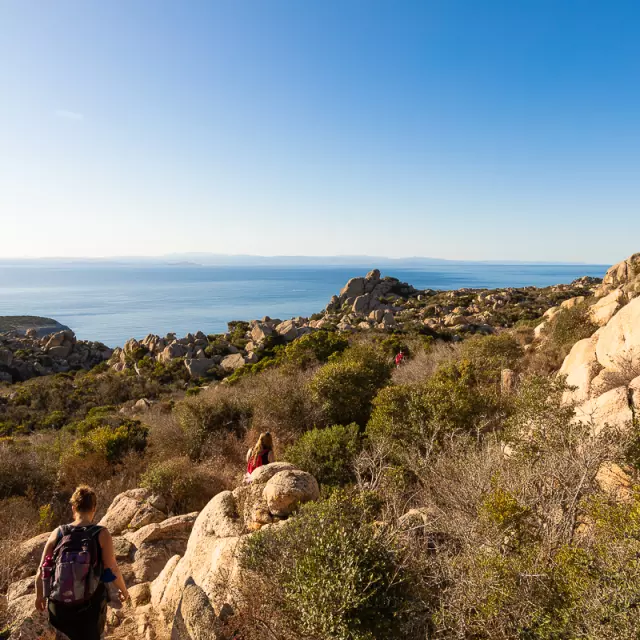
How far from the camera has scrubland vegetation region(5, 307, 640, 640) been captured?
374cm

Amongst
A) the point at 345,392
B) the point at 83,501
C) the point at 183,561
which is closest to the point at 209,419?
the point at 345,392

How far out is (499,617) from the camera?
3.72 meters

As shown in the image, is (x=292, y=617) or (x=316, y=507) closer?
(x=292, y=617)

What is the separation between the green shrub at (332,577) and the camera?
3725 mm

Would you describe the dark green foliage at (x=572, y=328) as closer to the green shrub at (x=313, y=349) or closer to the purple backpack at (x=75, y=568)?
the green shrub at (x=313, y=349)

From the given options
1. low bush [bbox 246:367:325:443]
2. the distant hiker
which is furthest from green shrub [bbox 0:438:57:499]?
the distant hiker

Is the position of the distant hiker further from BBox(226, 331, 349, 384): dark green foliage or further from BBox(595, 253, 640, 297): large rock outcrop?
BBox(595, 253, 640, 297): large rock outcrop

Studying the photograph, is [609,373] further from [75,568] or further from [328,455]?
[75,568]

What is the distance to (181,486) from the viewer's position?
30.2 feet

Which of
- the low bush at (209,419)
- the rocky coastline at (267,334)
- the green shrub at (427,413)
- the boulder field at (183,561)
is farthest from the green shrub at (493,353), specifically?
the rocky coastline at (267,334)

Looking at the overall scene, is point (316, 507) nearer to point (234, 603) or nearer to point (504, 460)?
point (234, 603)

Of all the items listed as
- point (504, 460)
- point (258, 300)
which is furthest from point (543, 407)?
point (258, 300)

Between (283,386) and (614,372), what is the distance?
9.14m

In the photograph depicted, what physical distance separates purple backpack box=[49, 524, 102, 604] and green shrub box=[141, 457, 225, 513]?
5.28 meters
